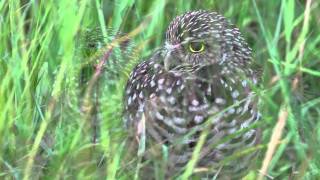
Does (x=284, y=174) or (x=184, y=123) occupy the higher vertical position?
(x=184, y=123)

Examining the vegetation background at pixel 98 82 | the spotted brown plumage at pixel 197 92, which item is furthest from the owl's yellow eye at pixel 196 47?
the vegetation background at pixel 98 82

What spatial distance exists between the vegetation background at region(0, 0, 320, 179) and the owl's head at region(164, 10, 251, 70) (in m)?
0.09

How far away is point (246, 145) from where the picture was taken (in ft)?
9.04

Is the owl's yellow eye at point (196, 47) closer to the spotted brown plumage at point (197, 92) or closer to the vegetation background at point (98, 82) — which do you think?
the spotted brown plumage at point (197, 92)

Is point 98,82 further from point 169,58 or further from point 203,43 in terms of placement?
point 203,43

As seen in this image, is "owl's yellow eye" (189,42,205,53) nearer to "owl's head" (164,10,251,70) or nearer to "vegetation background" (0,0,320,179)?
"owl's head" (164,10,251,70)

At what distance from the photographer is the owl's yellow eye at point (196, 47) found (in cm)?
290

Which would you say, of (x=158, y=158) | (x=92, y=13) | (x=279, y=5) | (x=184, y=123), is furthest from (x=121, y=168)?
(x=279, y=5)

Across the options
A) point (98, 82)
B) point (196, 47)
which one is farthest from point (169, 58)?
point (98, 82)

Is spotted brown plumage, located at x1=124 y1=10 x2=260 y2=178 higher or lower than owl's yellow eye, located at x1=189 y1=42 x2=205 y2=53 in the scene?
lower

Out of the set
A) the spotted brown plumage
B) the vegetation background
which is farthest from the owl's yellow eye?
the vegetation background

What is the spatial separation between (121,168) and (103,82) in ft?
1.99

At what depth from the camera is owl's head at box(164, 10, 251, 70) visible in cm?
290

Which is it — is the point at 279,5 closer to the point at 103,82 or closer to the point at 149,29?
the point at 149,29
